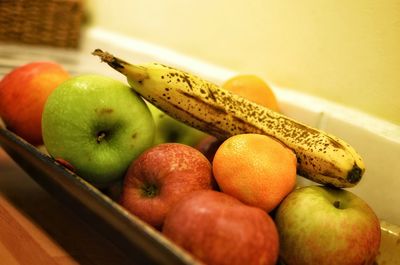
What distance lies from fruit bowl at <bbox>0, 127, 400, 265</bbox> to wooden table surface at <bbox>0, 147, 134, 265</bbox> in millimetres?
53

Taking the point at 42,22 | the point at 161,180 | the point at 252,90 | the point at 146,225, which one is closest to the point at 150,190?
the point at 161,180

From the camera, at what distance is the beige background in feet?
2.40

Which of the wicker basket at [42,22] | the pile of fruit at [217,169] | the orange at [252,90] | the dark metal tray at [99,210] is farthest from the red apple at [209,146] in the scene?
the wicker basket at [42,22]

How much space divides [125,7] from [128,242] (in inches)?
40.8

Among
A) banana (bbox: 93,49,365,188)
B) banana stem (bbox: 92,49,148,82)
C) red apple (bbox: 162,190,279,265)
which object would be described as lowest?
red apple (bbox: 162,190,279,265)

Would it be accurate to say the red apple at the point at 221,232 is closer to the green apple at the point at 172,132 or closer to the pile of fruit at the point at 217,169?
the pile of fruit at the point at 217,169

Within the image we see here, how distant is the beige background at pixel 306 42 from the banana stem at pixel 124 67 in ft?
1.24

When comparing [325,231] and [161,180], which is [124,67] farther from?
[325,231]

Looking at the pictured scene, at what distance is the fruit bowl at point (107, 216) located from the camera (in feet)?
1.34

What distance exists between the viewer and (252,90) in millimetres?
756

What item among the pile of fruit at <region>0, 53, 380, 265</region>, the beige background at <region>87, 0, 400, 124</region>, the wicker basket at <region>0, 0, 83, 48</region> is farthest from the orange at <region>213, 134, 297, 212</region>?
the wicker basket at <region>0, 0, 83, 48</region>

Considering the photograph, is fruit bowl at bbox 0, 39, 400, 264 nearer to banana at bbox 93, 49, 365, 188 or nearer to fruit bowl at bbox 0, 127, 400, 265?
fruit bowl at bbox 0, 127, 400, 265

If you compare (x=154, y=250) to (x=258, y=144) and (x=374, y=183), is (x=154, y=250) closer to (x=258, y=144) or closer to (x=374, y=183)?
(x=258, y=144)

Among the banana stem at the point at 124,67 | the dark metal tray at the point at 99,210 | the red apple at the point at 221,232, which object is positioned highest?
the banana stem at the point at 124,67
